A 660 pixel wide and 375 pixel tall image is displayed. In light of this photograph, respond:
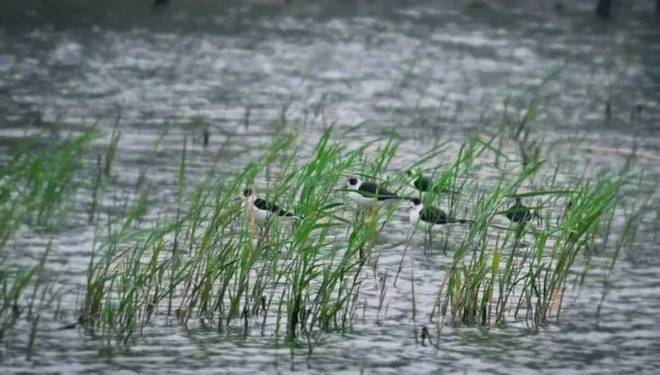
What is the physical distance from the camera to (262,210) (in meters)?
10.8

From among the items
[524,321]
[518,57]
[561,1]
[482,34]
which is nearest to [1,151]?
[524,321]

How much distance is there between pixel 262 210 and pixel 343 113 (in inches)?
354

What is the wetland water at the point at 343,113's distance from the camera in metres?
9.18

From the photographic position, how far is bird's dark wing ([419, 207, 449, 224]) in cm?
1139

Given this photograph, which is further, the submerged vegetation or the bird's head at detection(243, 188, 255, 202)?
the bird's head at detection(243, 188, 255, 202)

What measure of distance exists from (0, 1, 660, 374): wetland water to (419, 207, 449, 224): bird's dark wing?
299mm

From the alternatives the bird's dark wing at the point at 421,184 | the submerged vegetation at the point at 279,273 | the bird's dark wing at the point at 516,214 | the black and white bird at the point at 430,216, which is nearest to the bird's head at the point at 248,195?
the submerged vegetation at the point at 279,273

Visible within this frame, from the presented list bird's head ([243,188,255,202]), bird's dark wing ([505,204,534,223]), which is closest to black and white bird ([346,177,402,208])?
bird's head ([243,188,255,202])

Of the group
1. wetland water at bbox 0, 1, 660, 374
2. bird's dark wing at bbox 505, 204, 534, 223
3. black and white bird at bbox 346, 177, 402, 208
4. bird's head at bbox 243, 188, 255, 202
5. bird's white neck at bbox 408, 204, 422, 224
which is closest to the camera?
wetland water at bbox 0, 1, 660, 374

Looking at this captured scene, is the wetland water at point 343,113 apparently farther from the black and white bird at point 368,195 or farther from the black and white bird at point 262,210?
the black and white bird at point 262,210

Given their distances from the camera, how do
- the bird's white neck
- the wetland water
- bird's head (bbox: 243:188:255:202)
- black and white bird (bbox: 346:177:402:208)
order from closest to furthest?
the wetland water → bird's head (bbox: 243:188:255:202) → black and white bird (bbox: 346:177:402:208) → the bird's white neck

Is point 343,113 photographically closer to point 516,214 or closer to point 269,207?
point 516,214

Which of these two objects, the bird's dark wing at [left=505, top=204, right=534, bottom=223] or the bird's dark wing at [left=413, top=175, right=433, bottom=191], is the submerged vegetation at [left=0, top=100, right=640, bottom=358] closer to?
the bird's dark wing at [left=505, top=204, right=534, bottom=223]

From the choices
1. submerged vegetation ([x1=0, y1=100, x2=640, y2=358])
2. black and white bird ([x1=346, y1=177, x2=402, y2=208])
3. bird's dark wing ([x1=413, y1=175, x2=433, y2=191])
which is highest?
bird's dark wing ([x1=413, y1=175, x2=433, y2=191])
